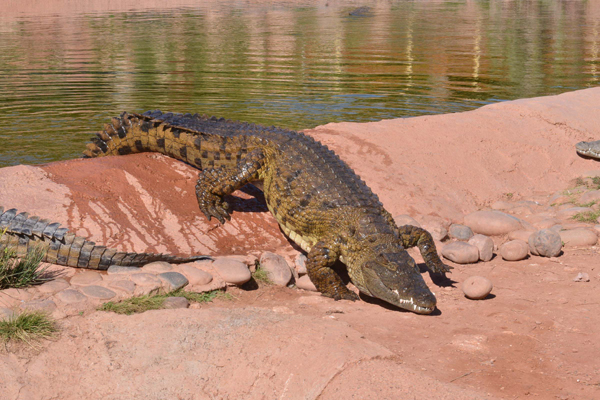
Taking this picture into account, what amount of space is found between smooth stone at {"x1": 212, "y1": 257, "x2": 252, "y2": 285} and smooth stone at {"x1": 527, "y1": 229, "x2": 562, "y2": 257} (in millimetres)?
2873

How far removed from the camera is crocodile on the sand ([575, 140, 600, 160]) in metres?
8.34

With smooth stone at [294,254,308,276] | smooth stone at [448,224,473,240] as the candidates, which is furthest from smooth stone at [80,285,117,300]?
smooth stone at [448,224,473,240]

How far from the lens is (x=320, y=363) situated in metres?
3.76

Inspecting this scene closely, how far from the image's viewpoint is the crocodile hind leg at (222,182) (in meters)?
6.31

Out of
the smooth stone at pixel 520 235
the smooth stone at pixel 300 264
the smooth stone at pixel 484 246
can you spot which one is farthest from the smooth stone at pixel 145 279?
the smooth stone at pixel 520 235

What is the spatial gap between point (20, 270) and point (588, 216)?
19.0 ft

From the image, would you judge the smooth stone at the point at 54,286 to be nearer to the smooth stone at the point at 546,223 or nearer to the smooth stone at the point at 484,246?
the smooth stone at the point at 484,246

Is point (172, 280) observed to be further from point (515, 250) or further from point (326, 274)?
point (515, 250)

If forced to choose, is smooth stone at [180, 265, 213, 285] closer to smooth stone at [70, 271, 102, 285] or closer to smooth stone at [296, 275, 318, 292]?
smooth stone at [70, 271, 102, 285]

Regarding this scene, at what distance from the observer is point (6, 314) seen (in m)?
4.13

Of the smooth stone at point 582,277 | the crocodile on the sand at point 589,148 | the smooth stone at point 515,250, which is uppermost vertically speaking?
the crocodile on the sand at point 589,148

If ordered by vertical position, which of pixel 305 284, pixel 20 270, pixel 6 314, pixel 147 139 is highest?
pixel 147 139

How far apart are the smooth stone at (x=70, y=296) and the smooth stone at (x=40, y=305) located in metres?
0.09

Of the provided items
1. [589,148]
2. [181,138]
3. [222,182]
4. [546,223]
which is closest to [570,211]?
[546,223]
